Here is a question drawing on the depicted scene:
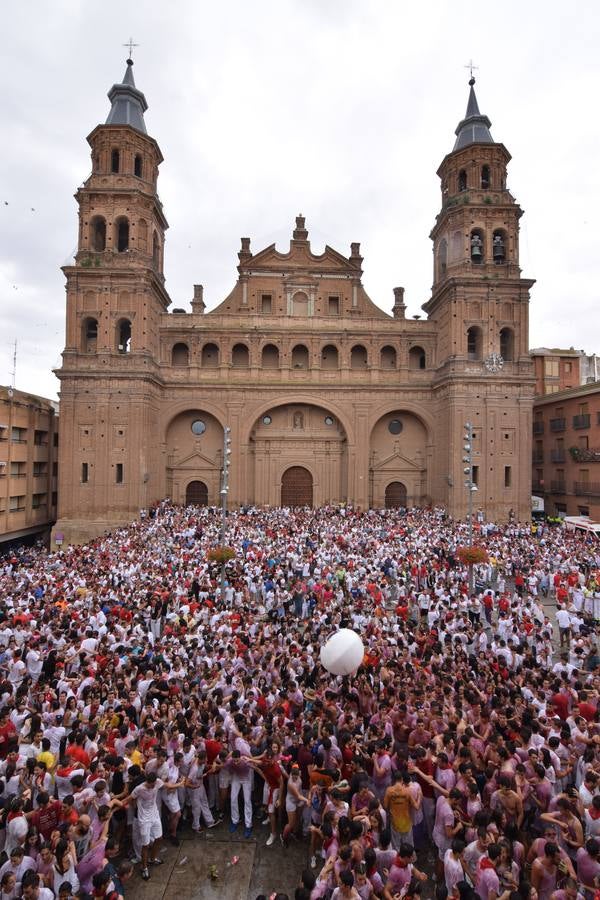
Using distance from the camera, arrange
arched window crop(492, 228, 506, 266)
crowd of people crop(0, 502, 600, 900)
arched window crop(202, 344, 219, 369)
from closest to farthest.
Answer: crowd of people crop(0, 502, 600, 900)
arched window crop(492, 228, 506, 266)
arched window crop(202, 344, 219, 369)

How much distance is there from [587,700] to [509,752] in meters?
2.58

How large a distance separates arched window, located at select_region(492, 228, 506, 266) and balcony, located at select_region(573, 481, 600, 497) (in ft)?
51.9

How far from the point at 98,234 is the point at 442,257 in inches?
931

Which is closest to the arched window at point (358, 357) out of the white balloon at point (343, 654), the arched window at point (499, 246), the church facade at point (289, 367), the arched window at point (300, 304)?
the church facade at point (289, 367)

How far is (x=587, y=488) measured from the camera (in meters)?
34.4

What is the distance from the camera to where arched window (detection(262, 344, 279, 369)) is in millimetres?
36688

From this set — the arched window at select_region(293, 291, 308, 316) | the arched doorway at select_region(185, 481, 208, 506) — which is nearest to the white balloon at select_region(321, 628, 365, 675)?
the arched doorway at select_region(185, 481, 208, 506)

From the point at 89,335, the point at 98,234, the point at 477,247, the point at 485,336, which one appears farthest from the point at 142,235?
the point at 485,336

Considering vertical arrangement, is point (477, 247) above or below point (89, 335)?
above

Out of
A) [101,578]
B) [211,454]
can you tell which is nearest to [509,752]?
[101,578]

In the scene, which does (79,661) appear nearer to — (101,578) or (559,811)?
(101,578)

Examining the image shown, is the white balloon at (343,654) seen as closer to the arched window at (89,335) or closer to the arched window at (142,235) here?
the arched window at (89,335)

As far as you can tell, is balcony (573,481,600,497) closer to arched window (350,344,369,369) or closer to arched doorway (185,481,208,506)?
arched window (350,344,369,369)

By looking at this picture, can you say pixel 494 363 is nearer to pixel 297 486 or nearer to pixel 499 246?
pixel 499 246
